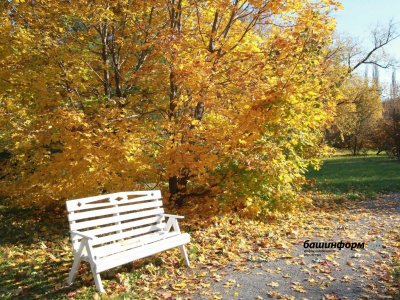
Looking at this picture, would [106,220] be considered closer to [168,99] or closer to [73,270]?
[73,270]

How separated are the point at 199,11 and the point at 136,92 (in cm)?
207

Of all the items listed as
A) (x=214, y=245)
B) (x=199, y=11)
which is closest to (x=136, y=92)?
(x=199, y=11)

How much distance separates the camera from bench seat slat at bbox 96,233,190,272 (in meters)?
3.76

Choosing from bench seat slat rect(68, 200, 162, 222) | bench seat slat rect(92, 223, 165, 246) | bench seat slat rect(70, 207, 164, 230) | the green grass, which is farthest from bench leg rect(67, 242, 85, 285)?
the green grass

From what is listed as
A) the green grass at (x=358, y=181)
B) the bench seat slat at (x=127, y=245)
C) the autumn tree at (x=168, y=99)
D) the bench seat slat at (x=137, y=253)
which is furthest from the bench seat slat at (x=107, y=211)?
the green grass at (x=358, y=181)

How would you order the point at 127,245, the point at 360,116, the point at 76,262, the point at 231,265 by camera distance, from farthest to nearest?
the point at 360,116 < the point at 231,265 < the point at 127,245 < the point at 76,262

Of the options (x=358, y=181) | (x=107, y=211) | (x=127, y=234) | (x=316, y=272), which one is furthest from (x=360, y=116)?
(x=107, y=211)

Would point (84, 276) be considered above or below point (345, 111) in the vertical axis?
below

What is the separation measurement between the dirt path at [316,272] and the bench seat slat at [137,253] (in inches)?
23.6

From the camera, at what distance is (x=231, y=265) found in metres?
4.75

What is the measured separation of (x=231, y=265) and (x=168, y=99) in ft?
12.8

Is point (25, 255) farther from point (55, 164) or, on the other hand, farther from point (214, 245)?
point (214, 245)

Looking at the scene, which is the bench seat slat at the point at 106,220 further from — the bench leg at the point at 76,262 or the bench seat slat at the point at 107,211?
the bench leg at the point at 76,262

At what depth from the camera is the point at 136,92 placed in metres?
7.81
